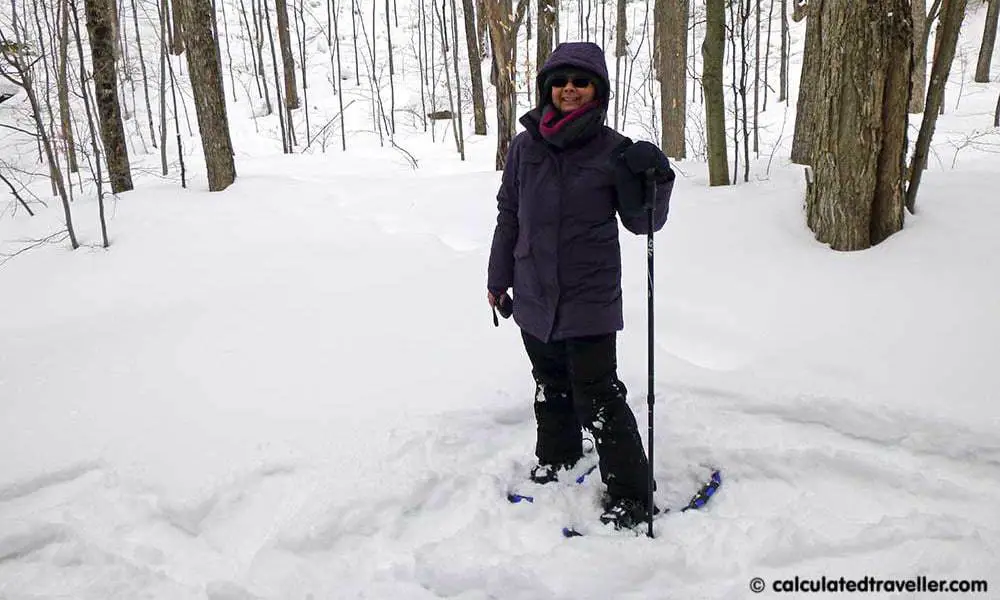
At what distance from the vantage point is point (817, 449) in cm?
280

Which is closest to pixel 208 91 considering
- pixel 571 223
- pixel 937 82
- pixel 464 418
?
pixel 464 418

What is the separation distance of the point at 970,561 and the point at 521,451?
6.03 ft

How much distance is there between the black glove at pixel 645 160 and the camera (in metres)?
2.16

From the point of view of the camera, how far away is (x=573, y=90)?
2.25 metres

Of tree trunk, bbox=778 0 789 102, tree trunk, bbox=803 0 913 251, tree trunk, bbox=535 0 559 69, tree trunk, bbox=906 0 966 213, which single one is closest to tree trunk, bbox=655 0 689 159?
tree trunk, bbox=535 0 559 69

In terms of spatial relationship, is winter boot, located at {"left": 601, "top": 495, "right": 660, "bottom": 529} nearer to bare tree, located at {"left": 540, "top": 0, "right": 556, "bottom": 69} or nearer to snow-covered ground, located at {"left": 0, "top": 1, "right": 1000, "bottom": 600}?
snow-covered ground, located at {"left": 0, "top": 1, "right": 1000, "bottom": 600}

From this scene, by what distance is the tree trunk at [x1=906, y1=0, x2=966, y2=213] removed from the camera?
4.02 m

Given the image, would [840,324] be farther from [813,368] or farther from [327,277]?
[327,277]

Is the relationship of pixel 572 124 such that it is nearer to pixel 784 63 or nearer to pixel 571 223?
pixel 571 223

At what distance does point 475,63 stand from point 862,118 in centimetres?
1249

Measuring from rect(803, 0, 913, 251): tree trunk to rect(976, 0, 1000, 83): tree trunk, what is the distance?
17.3m

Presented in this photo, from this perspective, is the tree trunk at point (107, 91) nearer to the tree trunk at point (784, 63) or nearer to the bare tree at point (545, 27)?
the bare tree at point (545, 27)

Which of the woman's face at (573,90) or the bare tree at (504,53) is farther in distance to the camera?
the bare tree at (504,53)

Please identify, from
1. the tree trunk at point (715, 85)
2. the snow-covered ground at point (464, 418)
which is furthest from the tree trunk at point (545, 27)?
the snow-covered ground at point (464, 418)
